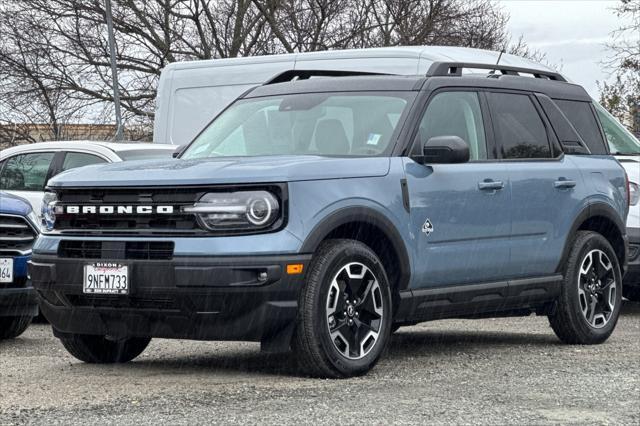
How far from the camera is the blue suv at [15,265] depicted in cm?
950

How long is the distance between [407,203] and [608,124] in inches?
239

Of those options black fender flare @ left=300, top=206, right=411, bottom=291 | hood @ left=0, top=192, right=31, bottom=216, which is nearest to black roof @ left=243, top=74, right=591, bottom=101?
black fender flare @ left=300, top=206, right=411, bottom=291

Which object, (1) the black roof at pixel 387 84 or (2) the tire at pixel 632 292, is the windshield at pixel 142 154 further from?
(2) the tire at pixel 632 292

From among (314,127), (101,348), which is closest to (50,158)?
(101,348)

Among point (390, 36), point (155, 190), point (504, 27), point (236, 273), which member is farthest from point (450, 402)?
point (504, 27)

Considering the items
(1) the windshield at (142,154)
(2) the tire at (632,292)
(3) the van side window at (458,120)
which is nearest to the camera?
(3) the van side window at (458,120)

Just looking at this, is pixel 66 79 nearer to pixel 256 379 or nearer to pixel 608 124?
pixel 608 124

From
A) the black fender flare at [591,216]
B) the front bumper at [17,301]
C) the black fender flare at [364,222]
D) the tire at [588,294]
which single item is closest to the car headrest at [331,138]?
the black fender flare at [364,222]

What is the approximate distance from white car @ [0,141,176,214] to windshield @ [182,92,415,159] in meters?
3.52

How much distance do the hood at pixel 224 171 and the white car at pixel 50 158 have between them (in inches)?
174

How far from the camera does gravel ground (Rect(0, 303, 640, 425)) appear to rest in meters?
6.21

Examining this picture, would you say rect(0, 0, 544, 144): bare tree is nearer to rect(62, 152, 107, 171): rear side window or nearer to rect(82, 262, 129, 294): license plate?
rect(62, 152, 107, 171): rear side window

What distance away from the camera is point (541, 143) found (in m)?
9.48

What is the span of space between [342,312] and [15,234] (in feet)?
11.0
